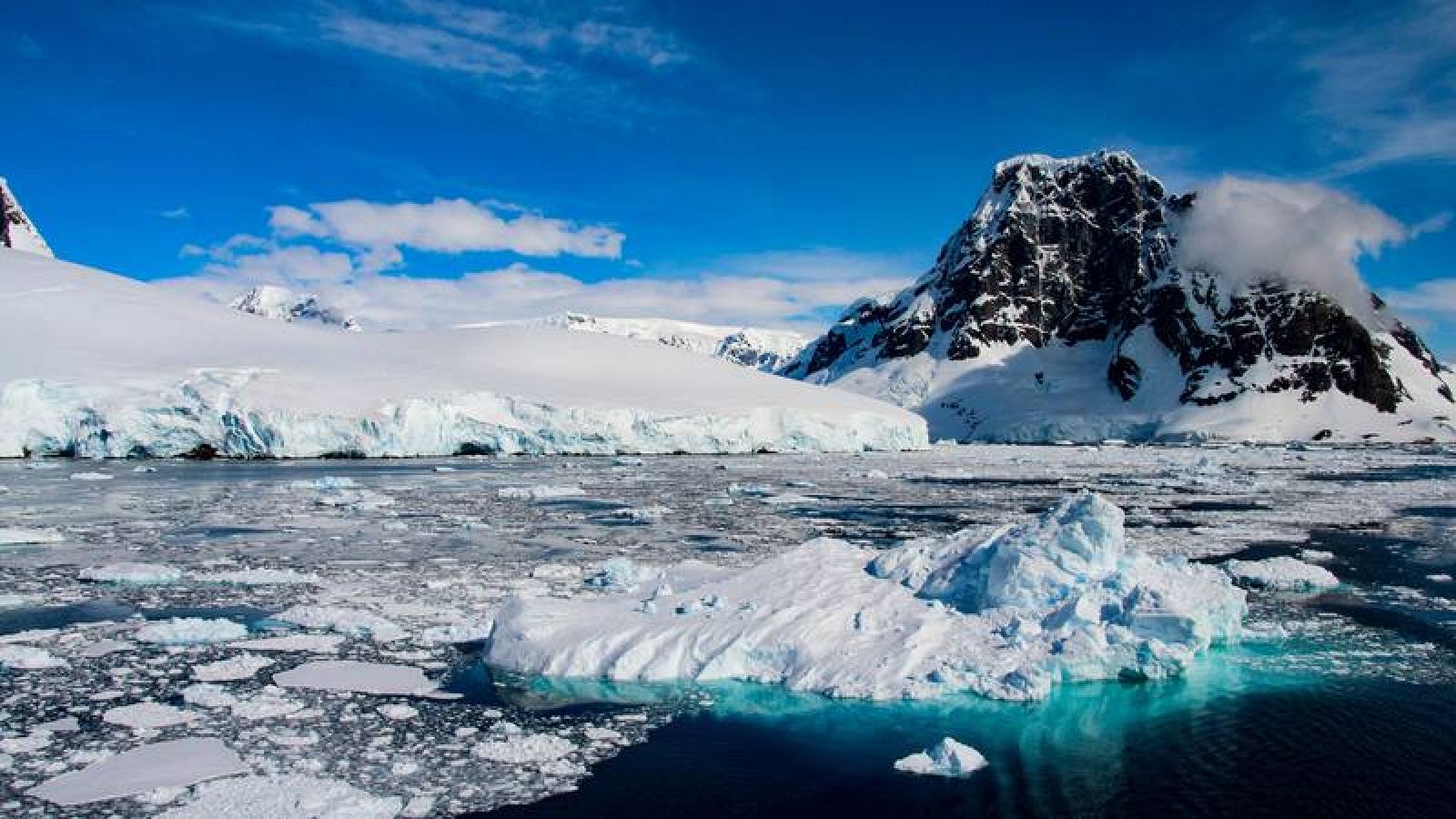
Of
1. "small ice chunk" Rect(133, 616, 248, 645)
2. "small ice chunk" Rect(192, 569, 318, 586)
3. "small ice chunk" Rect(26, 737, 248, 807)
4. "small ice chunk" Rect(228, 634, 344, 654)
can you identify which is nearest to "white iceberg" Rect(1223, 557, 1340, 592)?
"small ice chunk" Rect(228, 634, 344, 654)

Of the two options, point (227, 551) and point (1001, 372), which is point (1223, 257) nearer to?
point (1001, 372)

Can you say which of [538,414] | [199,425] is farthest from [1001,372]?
[199,425]

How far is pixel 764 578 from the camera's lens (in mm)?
11141

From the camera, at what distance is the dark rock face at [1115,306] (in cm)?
12838

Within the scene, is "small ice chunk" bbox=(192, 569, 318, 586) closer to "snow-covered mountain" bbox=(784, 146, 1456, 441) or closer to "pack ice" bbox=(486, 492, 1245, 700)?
"pack ice" bbox=(486, 492, 1245, 700)

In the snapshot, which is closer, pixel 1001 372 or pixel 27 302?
pixel 27 302

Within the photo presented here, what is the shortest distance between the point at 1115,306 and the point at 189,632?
163 meters

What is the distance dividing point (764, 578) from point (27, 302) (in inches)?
2228

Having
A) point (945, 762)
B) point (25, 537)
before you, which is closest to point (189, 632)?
point (945, 762)

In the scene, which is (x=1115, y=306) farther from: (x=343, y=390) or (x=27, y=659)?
(x=27, y=659)

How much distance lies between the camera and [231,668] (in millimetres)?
9094

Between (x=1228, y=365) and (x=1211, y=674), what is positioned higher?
(x=1228, y=365)

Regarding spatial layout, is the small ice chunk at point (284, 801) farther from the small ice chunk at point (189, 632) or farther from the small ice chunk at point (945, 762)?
the small ice chunk at point (189, 632)

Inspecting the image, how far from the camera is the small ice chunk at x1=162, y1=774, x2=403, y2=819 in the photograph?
5.92 meters
